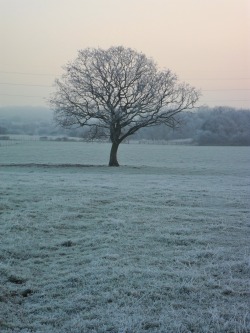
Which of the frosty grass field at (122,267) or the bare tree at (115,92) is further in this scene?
the bare tree at (115,92)

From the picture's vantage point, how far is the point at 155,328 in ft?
15.8

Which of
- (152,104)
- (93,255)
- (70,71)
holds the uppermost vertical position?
(70,71)

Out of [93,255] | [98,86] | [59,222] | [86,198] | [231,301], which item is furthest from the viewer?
[98,86]

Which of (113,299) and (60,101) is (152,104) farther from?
(113,299)

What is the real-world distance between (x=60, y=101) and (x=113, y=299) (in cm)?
3360

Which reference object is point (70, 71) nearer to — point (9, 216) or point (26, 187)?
point (26, 187)

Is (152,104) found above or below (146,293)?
above

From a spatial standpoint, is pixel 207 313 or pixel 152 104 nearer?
pixel 207 313

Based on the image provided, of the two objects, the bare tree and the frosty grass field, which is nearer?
the frosty grass field

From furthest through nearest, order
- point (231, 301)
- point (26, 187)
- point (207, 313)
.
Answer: point (26, 187) → point (231, 301) → point (207, 313)

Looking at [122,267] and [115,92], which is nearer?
[122,267]

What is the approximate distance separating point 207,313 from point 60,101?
1349 inches

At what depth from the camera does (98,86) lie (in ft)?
122

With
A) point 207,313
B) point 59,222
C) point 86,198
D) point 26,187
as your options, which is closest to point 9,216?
point 59,222
